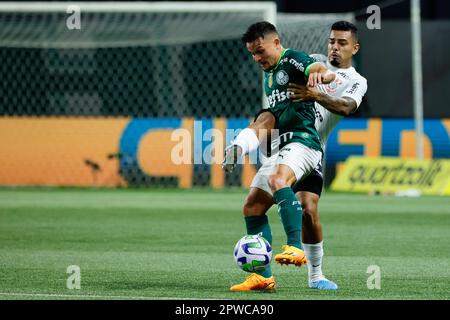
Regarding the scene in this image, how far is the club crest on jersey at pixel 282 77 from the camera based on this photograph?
8445mm

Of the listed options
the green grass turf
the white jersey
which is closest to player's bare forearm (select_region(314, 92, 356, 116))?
the white jersey

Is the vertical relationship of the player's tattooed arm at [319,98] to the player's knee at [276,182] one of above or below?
above

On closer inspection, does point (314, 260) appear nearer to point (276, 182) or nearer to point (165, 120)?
point (276, 182)

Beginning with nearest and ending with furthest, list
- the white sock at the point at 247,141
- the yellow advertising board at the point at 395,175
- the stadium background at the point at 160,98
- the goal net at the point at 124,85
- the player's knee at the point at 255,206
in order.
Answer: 1. the white sock at the point at 247,141
2. the player's knee at the point at 255,206
3. the yellow advertising board at the point at 395,175
4. the goal net at the point at 124,85
5. the stadium background at the point at 160,98

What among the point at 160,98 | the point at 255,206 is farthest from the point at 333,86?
the point at 160,98

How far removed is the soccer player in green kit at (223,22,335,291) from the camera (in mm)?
8188

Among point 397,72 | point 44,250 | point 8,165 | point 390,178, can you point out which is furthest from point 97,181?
point 44,250

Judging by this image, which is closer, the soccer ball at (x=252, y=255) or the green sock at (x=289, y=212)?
the green sock at (x=289, y=212)

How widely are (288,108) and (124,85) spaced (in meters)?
16.7

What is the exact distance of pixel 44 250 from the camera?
11570 millimetres

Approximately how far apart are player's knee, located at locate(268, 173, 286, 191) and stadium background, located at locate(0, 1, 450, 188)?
1162cm

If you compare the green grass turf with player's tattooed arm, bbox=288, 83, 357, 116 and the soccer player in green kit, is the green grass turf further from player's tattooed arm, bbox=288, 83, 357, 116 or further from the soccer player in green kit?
player's tattooed arm, bbox=288, 83, 357, 116

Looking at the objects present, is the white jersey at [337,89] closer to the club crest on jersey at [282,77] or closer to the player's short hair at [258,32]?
the club crest on jersey at [282,77]

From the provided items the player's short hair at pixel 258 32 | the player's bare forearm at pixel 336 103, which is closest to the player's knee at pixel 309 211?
the player's bare forearm at pixel 336 103
